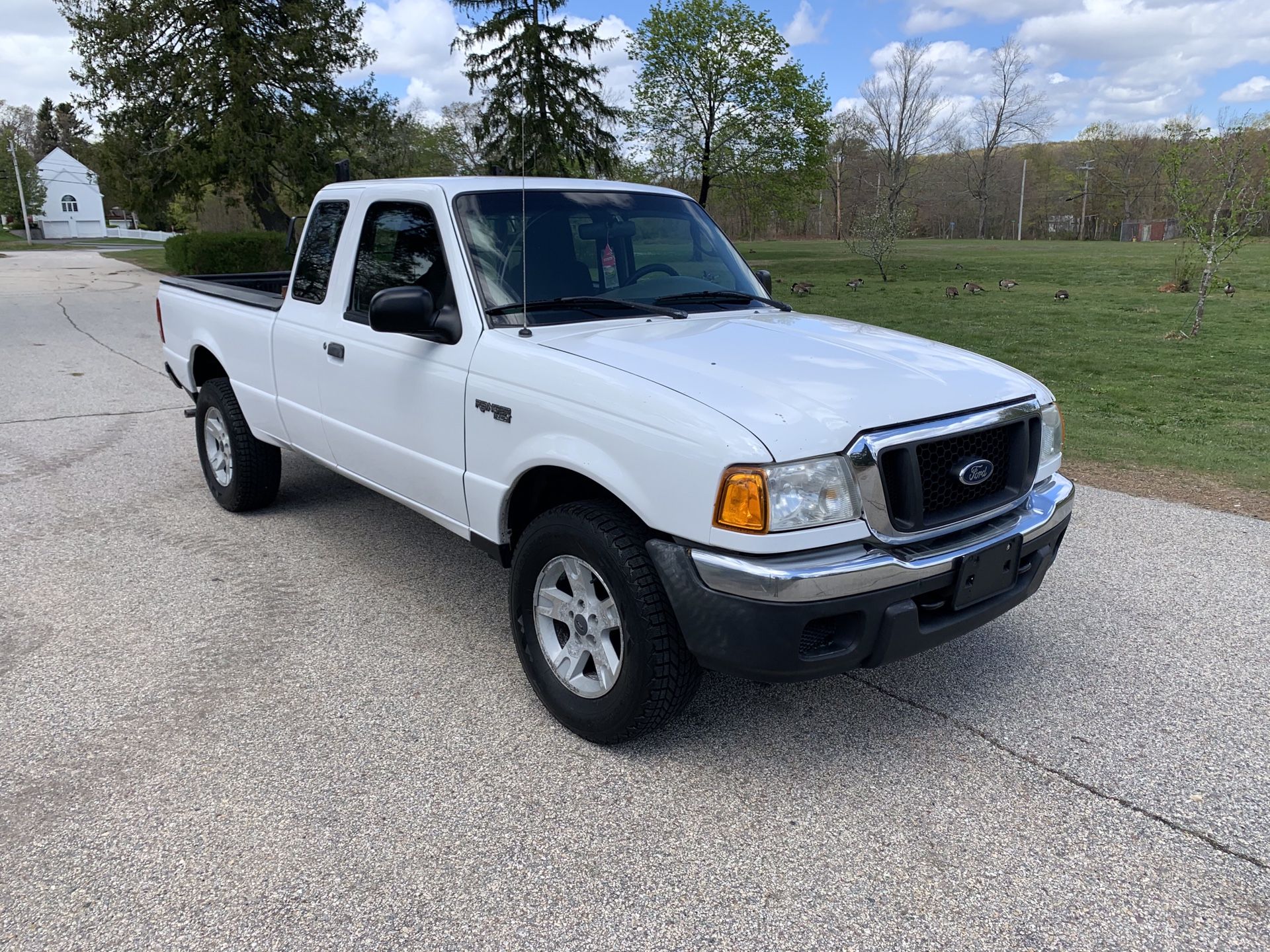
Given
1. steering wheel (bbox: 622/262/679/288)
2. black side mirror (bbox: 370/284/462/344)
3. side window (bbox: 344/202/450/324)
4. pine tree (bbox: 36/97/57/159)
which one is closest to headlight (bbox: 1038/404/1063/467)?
steering wheel (bbox: 622/262/679/288)

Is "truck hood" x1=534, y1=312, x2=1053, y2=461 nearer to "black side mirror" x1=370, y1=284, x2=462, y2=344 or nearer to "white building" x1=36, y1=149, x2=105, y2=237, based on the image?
"black side mirror" x1=370, y1=284, x2=462, y2=344

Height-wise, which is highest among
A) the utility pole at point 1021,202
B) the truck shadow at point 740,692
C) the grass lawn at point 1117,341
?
the utility pole at point 1021,202

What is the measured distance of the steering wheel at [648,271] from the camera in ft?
13.3

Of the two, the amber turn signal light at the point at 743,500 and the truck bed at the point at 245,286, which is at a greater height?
the truck bed at the point at 245,286

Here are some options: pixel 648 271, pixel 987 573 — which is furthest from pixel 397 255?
pixel 987 573

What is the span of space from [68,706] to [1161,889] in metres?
3.77

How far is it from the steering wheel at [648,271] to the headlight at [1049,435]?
1.70 meters

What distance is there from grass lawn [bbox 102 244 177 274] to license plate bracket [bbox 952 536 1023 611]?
30.5m

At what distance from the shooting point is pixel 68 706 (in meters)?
3.50

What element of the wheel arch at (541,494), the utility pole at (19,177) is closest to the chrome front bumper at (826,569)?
the wheel arch at (541,494)

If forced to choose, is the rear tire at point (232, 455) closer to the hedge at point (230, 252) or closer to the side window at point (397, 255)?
the side window at point (397, 255)

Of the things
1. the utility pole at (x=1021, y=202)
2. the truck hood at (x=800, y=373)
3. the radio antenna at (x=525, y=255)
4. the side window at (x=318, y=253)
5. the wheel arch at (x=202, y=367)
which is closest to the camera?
the truck hood at (x=800, y=373)

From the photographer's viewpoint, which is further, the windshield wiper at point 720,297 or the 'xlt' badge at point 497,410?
the windshield wiper at point 720,297

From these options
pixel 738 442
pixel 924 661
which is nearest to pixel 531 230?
pixel 738 442
